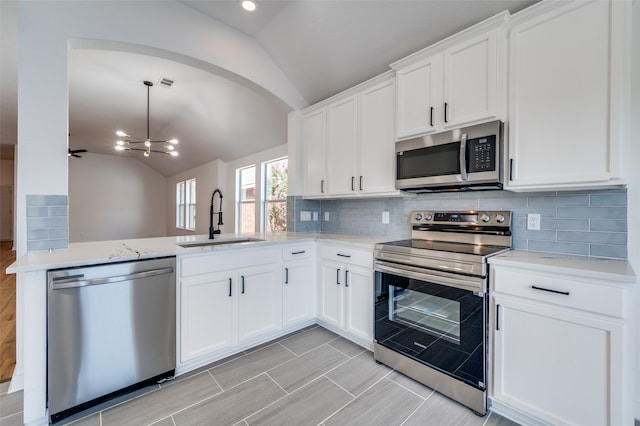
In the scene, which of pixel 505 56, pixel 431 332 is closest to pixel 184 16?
pixel 505 56

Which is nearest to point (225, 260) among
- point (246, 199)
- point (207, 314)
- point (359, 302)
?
point (207, 314)

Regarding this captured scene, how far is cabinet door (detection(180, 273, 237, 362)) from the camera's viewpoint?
2023mm

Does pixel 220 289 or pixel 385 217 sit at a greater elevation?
pixel 385 217

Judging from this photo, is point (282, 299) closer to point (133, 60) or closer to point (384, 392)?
point (384, 392)

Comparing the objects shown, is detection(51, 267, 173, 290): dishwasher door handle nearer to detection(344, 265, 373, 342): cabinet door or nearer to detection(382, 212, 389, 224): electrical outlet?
detection(344, 265, 373, 342): cabinet door

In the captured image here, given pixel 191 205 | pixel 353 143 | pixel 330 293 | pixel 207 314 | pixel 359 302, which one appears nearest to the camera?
pixel 207 314

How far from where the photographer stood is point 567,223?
180 cm

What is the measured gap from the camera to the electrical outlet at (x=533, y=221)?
192 centimetres

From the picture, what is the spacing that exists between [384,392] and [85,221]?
34.0ft

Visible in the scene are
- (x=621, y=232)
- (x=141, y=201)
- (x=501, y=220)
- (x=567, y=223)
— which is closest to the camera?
(x=621, y=232)

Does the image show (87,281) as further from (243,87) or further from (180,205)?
(180,205)

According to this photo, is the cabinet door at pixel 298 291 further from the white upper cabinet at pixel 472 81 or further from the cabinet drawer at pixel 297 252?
the white upper cabinet at pixel 472 81

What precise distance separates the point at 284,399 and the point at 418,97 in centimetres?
242

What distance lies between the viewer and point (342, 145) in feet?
9.73
